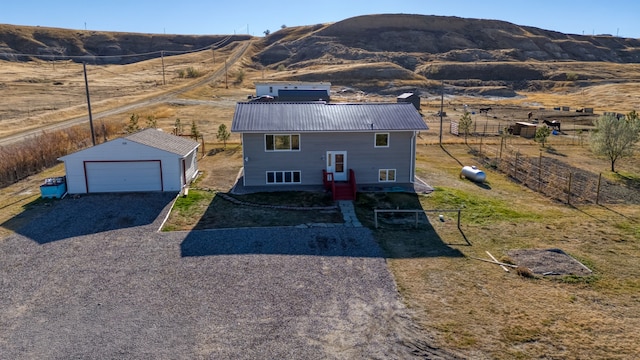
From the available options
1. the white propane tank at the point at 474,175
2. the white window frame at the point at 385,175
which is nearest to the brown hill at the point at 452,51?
the white propane tank at the point at 474,175

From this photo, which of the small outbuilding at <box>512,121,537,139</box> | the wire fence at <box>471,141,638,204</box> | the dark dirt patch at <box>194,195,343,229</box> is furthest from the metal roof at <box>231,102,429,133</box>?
the small outbuilding at <box>512,121,537,139</box>

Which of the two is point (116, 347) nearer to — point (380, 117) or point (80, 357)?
point (80, 357)

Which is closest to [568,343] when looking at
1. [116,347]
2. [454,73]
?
[116,347]

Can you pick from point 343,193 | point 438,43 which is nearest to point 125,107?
point 343,193

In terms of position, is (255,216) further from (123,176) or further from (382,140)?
(382,140)

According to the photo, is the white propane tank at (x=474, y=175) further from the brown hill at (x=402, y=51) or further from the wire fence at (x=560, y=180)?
the brown hill at (x=402, y=51)
